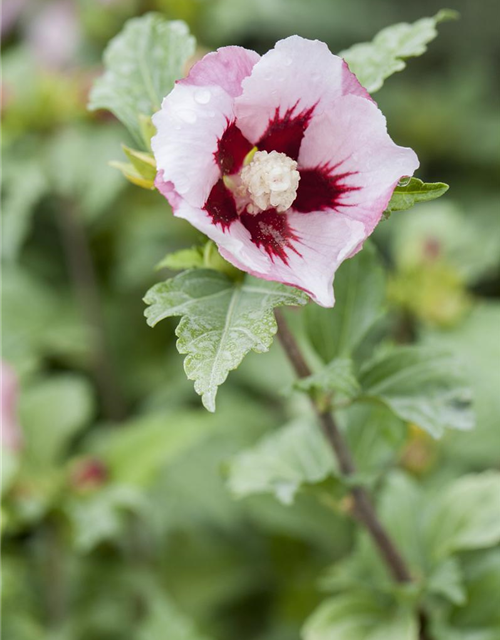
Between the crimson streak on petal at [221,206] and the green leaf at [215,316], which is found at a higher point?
the crimson streak on petal at [221,206]

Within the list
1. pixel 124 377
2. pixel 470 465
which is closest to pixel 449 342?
pixel 470 465

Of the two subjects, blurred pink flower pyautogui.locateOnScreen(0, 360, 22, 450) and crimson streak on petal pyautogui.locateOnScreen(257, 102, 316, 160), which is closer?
crimson streak on petal pyautogui.locateOnScreen(257, 102, 316, 160)

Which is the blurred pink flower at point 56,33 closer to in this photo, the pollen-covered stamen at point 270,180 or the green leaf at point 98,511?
the green leaf at point 98,511

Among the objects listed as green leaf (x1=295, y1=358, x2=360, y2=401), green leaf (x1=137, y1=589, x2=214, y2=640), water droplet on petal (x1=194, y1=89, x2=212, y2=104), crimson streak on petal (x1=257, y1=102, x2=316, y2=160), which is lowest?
green leaf (x1=137, y1=589, x2=214, y2=640)

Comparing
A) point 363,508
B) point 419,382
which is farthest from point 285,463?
point 419,382

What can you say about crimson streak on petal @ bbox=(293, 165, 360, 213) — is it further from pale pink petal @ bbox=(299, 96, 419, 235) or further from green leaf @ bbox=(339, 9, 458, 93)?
green leaf @ bbox=(339, 9, 458, 93)

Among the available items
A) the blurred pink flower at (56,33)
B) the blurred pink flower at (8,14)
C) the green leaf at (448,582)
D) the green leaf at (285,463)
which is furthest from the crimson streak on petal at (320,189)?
the blurred pink flower at (8,14)

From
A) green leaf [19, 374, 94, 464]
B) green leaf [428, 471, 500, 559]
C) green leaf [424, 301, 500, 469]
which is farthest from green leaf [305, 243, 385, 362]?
green leaf [19, 374, 94, 464]

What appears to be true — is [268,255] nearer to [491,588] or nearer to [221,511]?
[491,588]
